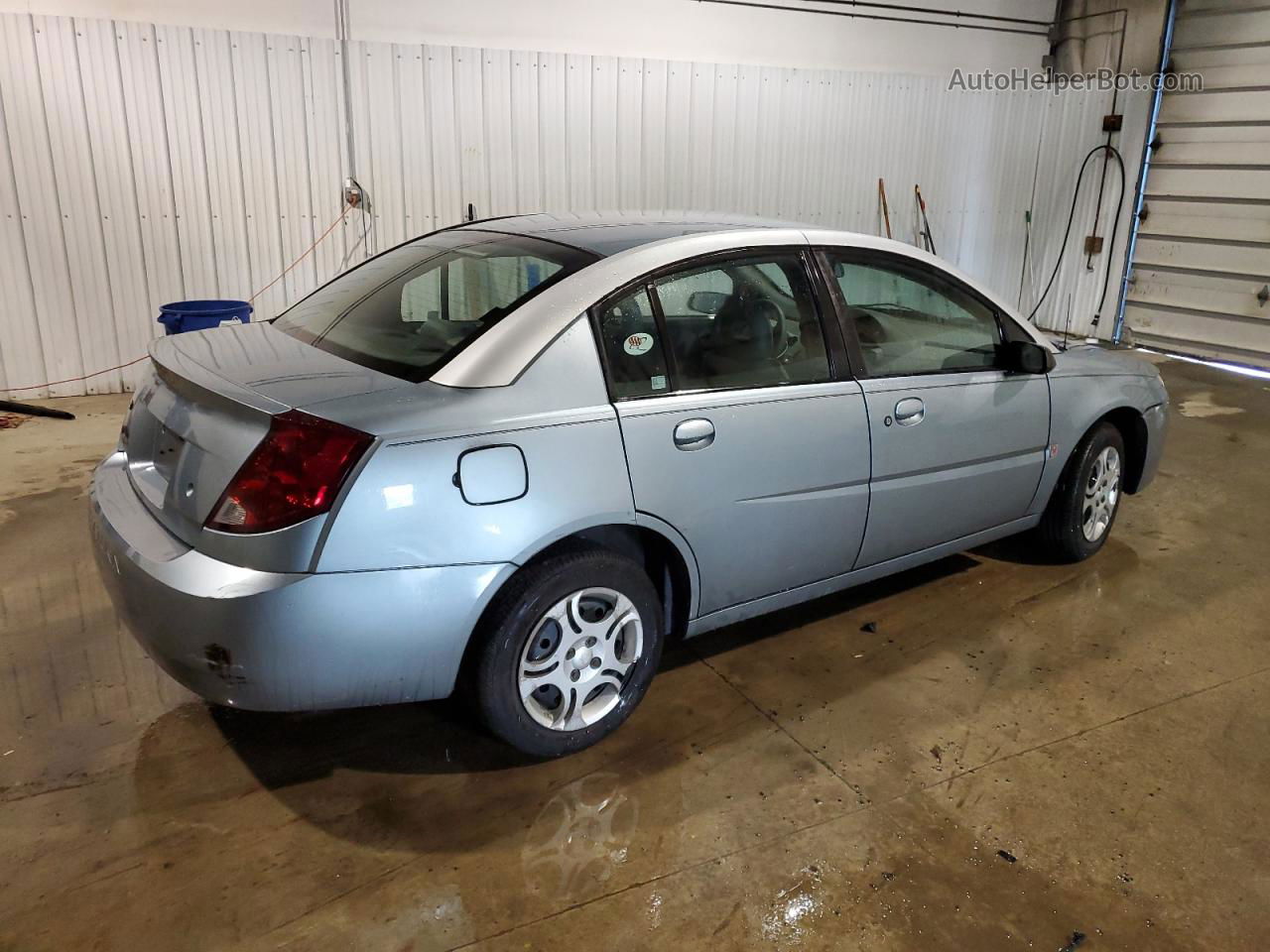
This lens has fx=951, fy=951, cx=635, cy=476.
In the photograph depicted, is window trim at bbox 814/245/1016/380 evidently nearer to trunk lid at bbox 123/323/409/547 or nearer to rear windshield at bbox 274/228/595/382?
rear windshield at bbox 274/228/595/382

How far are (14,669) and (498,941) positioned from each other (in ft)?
6.85

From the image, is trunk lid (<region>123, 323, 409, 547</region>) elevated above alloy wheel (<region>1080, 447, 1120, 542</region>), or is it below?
above

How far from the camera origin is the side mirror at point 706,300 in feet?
9.70

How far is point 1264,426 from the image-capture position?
6.84 m

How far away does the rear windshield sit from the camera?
261 centimetres

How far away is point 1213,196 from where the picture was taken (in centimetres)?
906

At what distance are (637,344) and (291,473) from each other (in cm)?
102

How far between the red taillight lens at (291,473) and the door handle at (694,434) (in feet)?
2.91

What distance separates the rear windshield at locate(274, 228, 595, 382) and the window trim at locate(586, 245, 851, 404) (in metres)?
0.18

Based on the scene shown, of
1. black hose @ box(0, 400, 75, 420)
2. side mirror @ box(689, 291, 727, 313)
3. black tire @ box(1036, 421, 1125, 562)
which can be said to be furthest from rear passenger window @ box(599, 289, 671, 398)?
black hose @ box(0, 400, 75, 420)

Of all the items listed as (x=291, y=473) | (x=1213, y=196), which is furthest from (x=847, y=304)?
(x=1213, y=196)

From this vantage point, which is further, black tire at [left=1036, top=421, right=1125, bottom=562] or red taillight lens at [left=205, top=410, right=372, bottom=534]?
black tire at [left=1036, top=421, right=1125, bottom=562]

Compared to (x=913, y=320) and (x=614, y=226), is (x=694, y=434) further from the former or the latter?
(x=913, y=320)

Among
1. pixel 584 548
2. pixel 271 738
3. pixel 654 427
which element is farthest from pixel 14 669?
pixel 654 427
